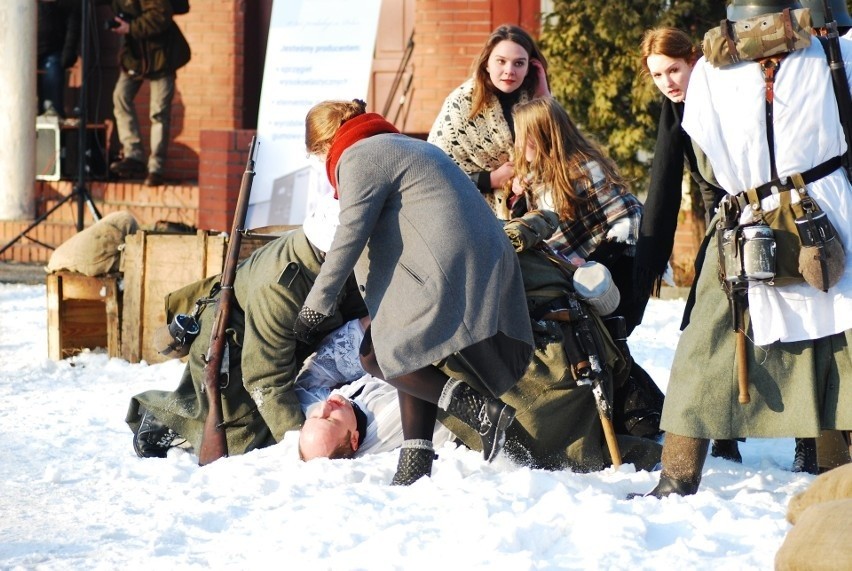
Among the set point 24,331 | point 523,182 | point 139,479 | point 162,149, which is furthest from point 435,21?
point 139,479

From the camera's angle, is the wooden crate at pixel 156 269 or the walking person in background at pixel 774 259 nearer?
the walking person in background at pixel 774 259

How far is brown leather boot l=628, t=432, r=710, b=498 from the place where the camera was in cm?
390

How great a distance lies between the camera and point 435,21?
10766mm

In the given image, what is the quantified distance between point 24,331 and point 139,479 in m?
4.13

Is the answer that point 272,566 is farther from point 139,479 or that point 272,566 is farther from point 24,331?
point 24,331

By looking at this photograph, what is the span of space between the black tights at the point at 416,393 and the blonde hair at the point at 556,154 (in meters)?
1.00

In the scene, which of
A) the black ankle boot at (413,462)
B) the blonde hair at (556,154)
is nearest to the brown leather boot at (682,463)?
the black ankle boot at (413,462)

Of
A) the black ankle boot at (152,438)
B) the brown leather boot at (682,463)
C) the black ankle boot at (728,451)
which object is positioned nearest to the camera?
the brown leather boot at (682,463)

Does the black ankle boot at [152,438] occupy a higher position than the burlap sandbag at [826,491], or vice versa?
the burlap sandbag at [826,491]

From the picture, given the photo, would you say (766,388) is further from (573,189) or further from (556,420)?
(573,189)

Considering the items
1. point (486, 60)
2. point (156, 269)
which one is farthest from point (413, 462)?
point (156, 269)

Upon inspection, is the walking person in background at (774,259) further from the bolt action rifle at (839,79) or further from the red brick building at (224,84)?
the red brick building at (224,84)

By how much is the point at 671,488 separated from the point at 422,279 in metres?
0.98

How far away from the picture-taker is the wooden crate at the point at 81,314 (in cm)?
745
